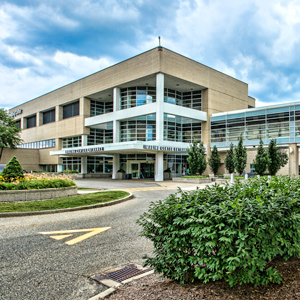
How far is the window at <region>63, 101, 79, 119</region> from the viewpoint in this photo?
49.2 meters

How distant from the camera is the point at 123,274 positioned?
187 inches

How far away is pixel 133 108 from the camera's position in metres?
37.7

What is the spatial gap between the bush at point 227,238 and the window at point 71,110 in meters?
47.8

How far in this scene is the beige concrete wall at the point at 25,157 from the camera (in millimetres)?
54531

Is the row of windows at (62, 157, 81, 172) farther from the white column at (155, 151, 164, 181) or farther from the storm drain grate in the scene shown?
the storm drain grate

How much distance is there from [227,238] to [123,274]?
2.57 meters

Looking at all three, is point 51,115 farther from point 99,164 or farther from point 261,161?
point 261,161

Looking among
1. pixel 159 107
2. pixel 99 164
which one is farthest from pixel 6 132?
pixel 159 107

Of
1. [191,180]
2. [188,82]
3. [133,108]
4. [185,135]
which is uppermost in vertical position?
[188,82]

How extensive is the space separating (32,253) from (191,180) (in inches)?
1024

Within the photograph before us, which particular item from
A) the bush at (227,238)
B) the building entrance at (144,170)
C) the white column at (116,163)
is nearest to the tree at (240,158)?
the building entrance at (144,170)

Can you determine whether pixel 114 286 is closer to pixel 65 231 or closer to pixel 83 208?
pixel 65 231

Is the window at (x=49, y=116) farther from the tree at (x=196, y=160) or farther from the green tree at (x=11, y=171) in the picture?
the green tree at (x=11, y=171)

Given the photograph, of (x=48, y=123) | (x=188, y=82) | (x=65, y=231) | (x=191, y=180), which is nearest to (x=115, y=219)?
(x=65, y=231)
